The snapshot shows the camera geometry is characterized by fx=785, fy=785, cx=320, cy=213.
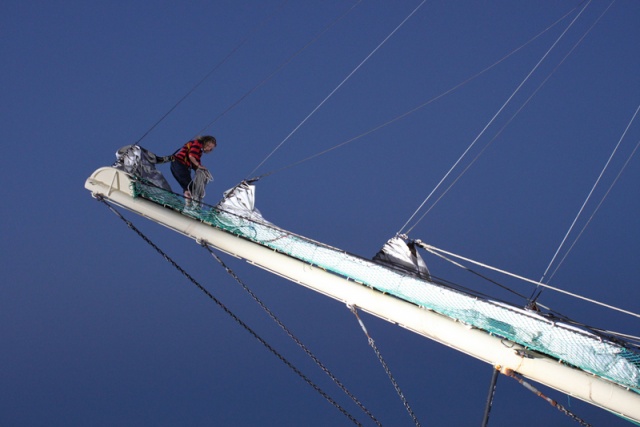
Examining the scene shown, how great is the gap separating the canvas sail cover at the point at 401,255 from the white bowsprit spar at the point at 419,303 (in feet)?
1.27

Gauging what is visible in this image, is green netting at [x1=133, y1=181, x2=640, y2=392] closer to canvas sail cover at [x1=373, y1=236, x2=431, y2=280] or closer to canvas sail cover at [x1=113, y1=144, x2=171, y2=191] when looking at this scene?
canvas sail cover at [x1=113, y1=144, x2=171, y2=191]

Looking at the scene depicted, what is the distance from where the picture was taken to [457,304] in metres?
9.50

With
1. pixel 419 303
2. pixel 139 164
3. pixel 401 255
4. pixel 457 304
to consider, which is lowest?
pixel 139 164

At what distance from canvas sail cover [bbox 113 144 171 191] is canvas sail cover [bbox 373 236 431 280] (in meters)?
3.10

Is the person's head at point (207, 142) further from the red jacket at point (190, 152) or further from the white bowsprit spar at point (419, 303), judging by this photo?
the white bowsprit spar at point (419, 303)

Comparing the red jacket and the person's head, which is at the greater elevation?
the person's head

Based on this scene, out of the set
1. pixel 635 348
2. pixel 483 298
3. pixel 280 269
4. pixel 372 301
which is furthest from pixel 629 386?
pixel 280 269

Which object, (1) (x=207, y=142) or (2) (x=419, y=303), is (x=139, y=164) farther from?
(2) (x=419, y=303)

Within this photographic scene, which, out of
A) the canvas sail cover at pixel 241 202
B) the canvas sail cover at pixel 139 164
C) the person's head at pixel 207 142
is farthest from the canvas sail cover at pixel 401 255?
the canvas sail cover at pixel 139 164

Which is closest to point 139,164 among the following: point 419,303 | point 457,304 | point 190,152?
point 190,152

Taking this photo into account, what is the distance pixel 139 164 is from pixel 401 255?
379 cm

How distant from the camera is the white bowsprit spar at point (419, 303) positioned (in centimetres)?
895

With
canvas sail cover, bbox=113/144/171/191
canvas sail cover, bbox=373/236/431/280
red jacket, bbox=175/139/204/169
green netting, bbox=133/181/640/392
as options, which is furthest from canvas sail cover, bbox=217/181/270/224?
canvas sail cover, bbox=373/236/431/280

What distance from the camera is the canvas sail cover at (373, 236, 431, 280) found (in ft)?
35.5
